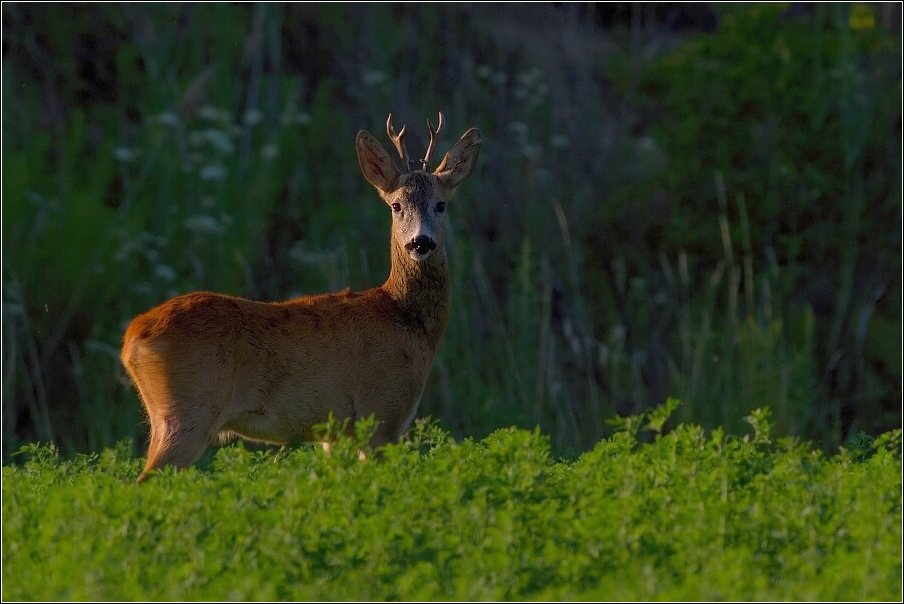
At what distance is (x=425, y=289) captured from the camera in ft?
24.3

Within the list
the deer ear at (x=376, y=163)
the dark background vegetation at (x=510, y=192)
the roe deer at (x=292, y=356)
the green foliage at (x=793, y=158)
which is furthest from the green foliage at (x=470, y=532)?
the green foliage at (x=793, y=158)

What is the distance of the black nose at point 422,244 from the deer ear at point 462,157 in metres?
0.59

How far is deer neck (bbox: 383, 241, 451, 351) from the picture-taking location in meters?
7.34

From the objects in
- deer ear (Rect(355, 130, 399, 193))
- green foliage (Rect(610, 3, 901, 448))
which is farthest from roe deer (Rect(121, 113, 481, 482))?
green foliage (Rect(610, 3, 901, 448))

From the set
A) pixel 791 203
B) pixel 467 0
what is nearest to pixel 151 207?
pixel 467 0

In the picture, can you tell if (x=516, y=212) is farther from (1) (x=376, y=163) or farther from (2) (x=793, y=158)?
(1) (x=376, y=163)

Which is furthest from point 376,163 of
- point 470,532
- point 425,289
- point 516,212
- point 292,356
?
point 516,212

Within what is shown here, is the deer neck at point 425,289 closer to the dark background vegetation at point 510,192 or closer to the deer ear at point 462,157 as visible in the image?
the deer ear at point 462,157

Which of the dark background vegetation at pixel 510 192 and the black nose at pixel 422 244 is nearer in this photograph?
the black nose at pixel 422 244

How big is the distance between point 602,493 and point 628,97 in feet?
30.6

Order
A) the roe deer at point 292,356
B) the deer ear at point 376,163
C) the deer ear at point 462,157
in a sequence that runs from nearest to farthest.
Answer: the roe deer at point 292,356
the deer ear at point 376,163
the deer ear at point 462,157

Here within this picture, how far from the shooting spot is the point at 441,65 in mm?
15266

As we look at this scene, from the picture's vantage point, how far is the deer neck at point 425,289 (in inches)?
289

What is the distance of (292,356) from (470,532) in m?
1.80
